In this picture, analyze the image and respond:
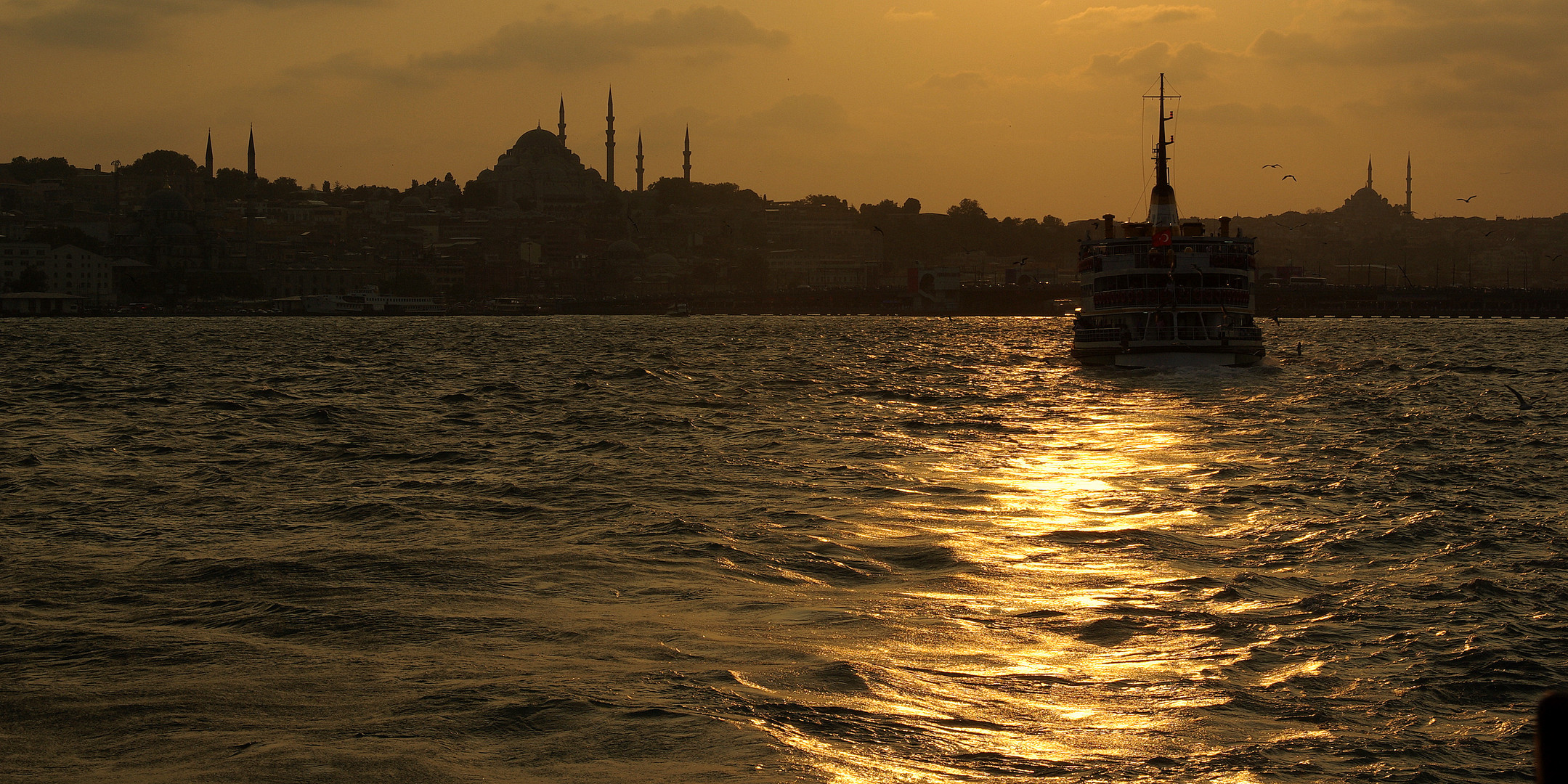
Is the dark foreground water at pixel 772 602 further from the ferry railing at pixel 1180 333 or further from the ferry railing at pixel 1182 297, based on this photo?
the ferry railing at pixel 1182 297

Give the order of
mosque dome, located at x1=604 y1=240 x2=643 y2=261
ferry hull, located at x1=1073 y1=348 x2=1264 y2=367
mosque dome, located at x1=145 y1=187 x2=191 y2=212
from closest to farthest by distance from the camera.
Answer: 1. ferry hull, located at x1=1073 y1=348 x2=1264 y2=367
2. mosque dome, located at x1=145 y1=187 x2=191 y2=212
3. mosque dome, located at x1=604 y1=240 x2=643 y2=261

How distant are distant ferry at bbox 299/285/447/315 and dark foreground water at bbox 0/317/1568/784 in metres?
132

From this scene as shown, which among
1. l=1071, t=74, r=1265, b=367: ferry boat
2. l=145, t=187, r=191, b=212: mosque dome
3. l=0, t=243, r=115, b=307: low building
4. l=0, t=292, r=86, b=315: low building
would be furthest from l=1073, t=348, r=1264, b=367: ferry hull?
l=145, t=187, r=191, b=212: mosque dome

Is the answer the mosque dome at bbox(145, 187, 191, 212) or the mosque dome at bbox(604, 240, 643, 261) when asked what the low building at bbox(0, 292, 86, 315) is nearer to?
the mosque dome at bbox(145, 187, 191, 212)

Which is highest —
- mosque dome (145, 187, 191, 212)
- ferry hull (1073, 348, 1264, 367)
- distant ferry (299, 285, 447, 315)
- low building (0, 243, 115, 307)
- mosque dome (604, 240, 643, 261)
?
mosque dome (145, 187, 191, 212)

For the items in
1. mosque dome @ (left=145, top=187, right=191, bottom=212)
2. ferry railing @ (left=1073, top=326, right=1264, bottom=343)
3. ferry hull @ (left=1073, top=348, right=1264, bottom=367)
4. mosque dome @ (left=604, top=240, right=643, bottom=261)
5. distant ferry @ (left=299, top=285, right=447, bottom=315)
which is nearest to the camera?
ferry hull @ (left=1073, top=348, right=1264, bottom=367)

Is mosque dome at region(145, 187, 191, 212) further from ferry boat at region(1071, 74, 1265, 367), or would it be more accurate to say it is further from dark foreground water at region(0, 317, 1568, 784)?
dark foreground water at region(0, 317, 1568, 784)

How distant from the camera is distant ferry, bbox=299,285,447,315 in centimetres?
14825

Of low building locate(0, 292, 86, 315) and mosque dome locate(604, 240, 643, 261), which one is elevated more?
mosque dome locate(604, 240, 643, 261)

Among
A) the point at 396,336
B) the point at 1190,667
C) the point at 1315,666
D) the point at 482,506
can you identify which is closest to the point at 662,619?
the point at 1190,667

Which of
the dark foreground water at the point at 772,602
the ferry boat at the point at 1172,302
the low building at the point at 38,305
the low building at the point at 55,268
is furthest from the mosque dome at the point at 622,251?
the dark foreground water at the point at 772,602

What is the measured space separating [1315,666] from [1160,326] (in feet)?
119

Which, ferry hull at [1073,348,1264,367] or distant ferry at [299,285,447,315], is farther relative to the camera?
distant ferry at [299,285,447,315]

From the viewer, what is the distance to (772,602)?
8.69 meters
